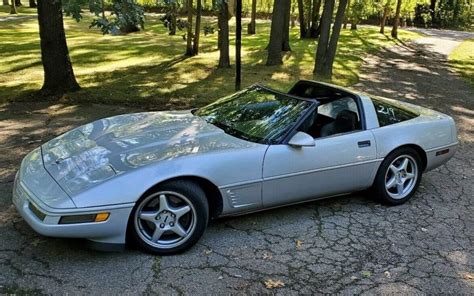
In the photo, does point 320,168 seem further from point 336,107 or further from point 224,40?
point 224,40

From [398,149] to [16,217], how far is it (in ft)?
12.0

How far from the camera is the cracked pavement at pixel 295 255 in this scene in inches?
133

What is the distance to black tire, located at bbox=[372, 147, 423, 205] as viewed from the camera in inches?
189

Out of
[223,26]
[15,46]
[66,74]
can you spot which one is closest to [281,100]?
[66,74]

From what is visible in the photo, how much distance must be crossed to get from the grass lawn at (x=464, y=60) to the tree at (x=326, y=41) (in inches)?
158

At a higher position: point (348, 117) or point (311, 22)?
point (311, 22)

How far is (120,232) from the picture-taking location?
11.4 feet

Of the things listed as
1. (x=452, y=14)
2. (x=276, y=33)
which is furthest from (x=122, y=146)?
(x=452, y=14)

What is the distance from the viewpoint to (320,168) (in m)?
4.35

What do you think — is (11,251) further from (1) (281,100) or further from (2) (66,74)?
(2) (66,74)

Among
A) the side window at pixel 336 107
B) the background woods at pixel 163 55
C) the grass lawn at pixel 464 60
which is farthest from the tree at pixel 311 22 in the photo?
the side window at pixel 336 107

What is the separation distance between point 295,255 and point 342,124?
5.01 feet

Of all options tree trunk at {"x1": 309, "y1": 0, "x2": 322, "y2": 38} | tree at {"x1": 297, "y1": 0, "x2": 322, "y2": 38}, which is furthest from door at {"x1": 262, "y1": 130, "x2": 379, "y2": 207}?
tree trunk at {"x1": 309, "y1": 0, "x2": 322, "y2": 38}

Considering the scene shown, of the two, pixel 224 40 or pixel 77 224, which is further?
pixel 224 40
